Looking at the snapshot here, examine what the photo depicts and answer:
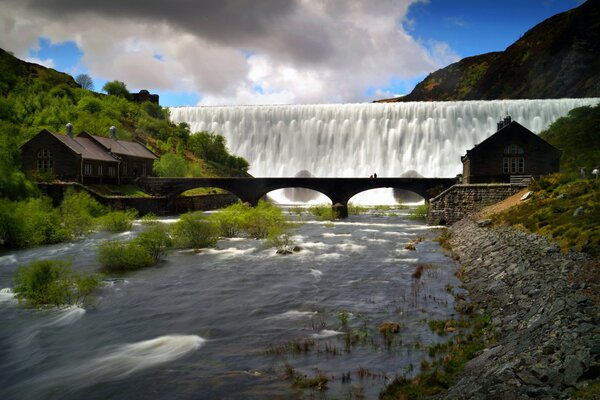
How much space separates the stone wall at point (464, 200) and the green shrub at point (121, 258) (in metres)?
30.6

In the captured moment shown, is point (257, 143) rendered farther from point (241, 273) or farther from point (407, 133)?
point (241, 273)

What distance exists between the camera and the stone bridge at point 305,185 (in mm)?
58281

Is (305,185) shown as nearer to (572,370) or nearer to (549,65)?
(572,370)

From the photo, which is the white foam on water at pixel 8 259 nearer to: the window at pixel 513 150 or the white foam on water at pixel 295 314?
the white foam on water at pixel 295 314

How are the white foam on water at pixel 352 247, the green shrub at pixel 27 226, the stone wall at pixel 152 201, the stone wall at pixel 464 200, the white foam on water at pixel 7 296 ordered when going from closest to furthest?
the white foam on water at pixel 7 296 → the green shrub at pixel 27 226 → the white foam on water at pixel 352 247 → the stone wall at pixel 464 200 → the stone wall at pixel 152 201

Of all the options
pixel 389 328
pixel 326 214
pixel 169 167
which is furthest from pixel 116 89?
pixel 389 328

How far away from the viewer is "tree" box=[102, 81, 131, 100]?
135m

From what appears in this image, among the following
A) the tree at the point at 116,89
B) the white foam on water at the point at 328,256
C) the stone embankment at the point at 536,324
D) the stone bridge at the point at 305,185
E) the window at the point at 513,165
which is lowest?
the white foam on water at the point at 328,256

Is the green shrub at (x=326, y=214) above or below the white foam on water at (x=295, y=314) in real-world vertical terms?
above

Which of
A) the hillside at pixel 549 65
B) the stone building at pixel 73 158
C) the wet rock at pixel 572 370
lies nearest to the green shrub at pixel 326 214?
the stone building at pixel 73 158

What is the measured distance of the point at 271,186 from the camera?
212ft

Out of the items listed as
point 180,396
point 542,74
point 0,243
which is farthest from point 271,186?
point 542,74

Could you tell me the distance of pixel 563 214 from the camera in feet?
72.6

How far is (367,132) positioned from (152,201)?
57.7m
